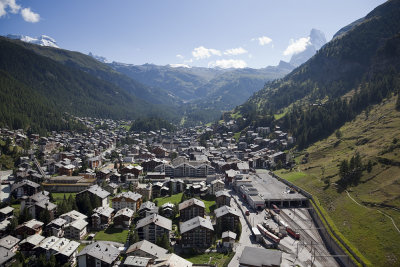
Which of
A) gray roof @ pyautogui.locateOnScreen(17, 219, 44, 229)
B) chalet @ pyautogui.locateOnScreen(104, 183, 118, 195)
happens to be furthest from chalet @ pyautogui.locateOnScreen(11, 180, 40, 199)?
gray roof @ pyautogui.locateOnScreen(17, 219, 44, 229)

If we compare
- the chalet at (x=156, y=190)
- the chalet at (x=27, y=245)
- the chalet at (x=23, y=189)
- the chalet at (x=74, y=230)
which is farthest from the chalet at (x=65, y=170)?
the chalet at (x=27, y=245)

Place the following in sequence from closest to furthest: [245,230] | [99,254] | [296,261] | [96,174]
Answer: [99,254], [296,261], [245,230], [96,174]

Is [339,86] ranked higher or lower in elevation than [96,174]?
higher

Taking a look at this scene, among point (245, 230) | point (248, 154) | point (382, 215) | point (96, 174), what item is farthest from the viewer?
point (248, 154)

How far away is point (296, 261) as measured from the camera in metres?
49.8

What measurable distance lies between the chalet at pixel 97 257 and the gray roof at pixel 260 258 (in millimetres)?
20760

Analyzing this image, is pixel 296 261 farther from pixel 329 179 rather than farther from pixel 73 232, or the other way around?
pixel 73 232

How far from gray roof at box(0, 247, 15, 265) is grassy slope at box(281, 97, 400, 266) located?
5844cm

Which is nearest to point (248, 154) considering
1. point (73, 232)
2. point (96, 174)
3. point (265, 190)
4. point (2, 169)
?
point (265, 190)

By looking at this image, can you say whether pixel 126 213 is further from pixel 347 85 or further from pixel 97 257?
pixel 347 85

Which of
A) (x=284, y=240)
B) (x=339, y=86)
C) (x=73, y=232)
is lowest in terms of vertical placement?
(x=284, y=240)

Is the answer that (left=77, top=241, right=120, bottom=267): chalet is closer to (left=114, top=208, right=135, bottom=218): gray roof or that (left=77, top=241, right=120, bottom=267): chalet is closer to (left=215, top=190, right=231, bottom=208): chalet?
(left=114, top=208, right=135, bottom=218): gray roof

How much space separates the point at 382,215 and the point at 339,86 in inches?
4907

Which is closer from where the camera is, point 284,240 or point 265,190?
point 284,240
